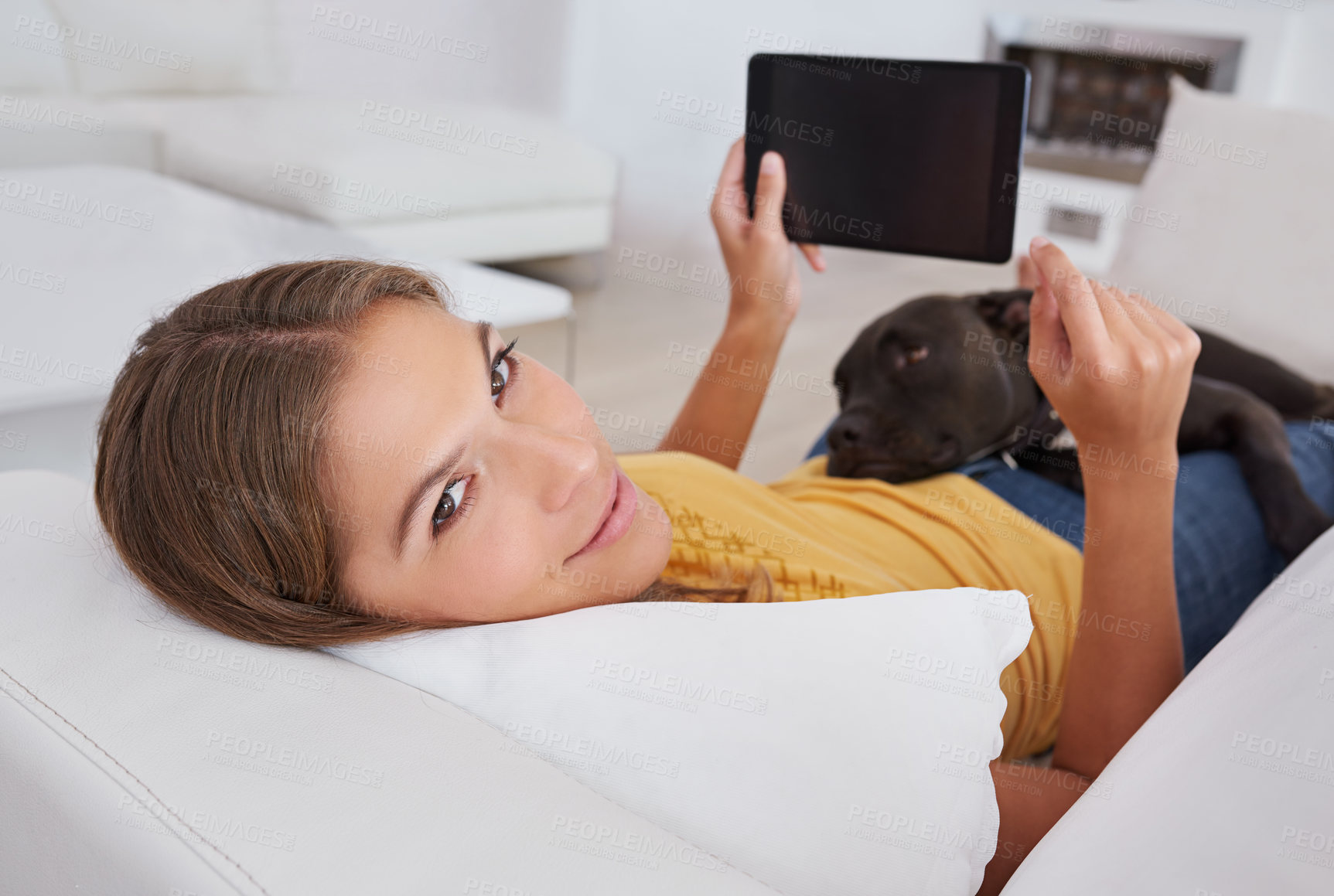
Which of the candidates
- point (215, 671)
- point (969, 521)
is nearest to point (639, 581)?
point (215, 671)

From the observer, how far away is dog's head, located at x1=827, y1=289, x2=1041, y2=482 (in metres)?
1.26

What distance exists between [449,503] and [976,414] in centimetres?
81

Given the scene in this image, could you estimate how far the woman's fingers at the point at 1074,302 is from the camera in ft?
2.52

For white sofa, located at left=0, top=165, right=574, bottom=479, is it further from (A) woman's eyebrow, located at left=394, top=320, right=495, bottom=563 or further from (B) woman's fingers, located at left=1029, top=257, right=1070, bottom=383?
(B) woman's fingers, located at left=1029, top=257, right=1070, bottom=383

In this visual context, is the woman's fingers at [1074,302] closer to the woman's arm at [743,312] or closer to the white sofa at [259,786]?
the woman's arm at [743,312]

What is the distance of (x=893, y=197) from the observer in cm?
108

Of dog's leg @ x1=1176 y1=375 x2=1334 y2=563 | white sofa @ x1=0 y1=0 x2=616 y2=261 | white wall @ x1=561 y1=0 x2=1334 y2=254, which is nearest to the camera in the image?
dog's leg @ x1=1176 y1=375 x2=1334 y2=563

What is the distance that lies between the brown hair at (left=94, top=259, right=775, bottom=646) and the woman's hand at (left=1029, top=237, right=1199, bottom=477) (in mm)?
525

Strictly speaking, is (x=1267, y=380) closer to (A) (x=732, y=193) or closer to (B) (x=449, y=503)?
(A) (x=732, y=193)

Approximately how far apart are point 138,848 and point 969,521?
2.89 ft

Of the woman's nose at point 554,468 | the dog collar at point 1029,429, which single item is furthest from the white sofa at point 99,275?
the dog collar at point 1029,429

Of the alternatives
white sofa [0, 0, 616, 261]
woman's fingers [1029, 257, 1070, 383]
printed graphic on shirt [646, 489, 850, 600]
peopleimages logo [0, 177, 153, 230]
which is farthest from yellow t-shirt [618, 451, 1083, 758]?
white sofa [0, 0, 616, 261]

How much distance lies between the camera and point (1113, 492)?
32.4 inches

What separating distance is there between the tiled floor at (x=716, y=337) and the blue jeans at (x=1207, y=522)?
1.01 meters
